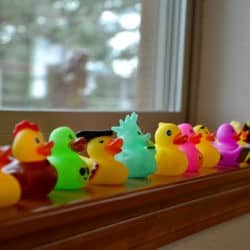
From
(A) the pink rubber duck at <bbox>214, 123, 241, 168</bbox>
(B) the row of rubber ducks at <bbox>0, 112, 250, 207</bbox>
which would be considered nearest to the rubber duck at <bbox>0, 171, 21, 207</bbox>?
(B) the row of rubber ducks at <bbox>0, 112, 250, 207</bbox>

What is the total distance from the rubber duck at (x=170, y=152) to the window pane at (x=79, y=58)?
318 mm

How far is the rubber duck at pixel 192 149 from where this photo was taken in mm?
777

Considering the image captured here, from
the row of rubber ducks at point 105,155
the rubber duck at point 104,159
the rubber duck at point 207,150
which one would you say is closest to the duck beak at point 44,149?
the row of rubber ducks at point 105,155

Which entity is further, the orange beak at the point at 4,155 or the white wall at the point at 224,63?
the white wall at the point at 224,63

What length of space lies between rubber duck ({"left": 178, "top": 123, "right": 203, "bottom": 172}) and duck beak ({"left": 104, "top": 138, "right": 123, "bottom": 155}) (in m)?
0.16

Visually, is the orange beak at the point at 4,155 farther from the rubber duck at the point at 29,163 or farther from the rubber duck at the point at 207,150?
the rubber duck at the point at 207,150

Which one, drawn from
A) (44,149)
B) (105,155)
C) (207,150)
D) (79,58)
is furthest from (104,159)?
(79,58)

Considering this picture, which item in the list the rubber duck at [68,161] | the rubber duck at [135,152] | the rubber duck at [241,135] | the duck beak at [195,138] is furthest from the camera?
the rubber duck at [241,135]

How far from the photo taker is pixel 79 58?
1.11 m

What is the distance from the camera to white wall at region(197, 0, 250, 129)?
Result: 42.8 inches

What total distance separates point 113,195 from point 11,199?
0.14m

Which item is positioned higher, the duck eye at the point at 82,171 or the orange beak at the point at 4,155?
the orange beak at the point at 4,155

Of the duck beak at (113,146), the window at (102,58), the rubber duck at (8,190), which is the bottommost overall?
the rubber duck at (8,190)

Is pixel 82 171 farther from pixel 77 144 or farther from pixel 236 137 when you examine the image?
pixel 236 137
